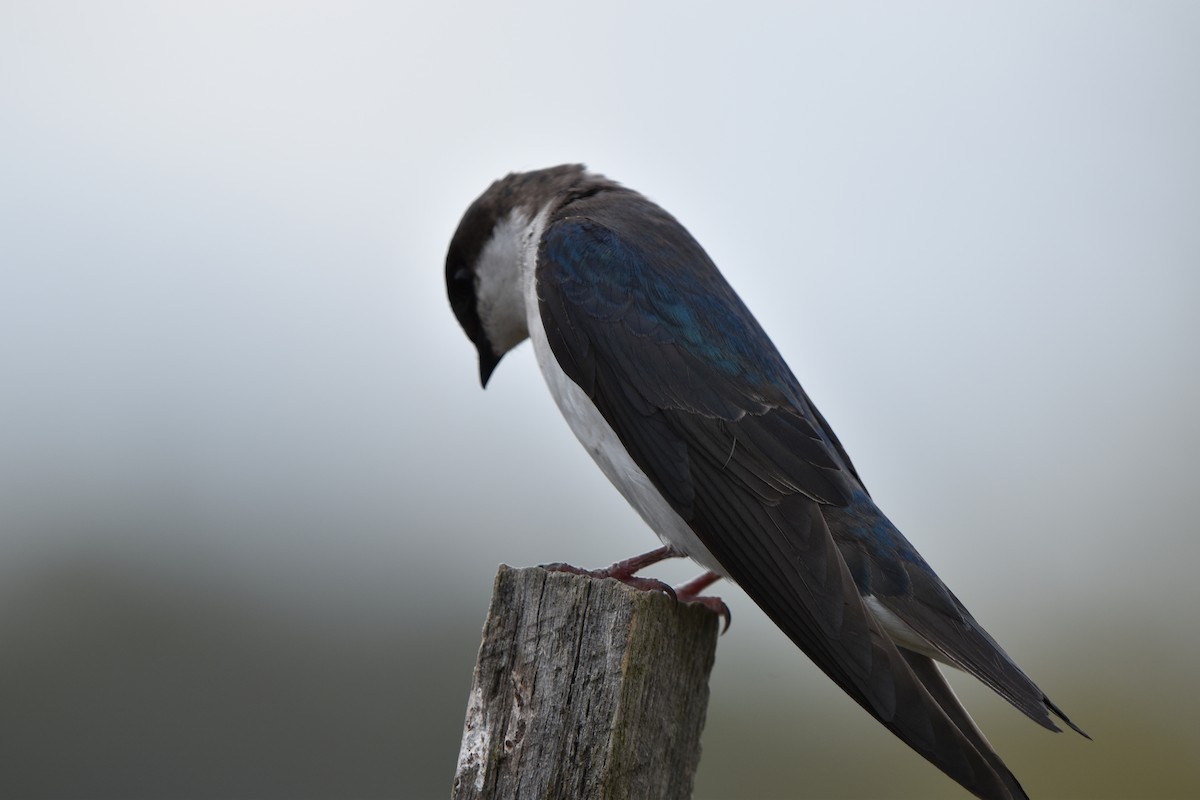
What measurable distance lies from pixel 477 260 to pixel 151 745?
6.37 meters

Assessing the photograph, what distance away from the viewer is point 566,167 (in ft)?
18.2

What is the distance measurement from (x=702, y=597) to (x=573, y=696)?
1.01 meters

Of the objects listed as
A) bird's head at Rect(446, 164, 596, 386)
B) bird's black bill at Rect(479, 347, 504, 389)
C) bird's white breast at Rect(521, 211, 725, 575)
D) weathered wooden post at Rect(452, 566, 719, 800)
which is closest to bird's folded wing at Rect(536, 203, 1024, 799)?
bird's white breast at Rect(521, 211, 725, 575)

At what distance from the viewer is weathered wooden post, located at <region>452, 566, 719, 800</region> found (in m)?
2.70

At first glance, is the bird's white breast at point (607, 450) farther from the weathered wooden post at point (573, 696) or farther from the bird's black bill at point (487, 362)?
the bird's black bill at point (487, 362)

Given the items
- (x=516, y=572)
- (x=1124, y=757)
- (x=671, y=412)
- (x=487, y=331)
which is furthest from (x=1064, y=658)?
(x=516, y=572)

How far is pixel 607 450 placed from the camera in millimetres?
4215

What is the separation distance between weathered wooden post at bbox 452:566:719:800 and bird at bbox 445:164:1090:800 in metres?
0.63

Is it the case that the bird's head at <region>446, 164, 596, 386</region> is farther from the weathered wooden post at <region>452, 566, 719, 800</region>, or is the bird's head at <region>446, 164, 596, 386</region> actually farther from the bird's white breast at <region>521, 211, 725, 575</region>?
the weathered wooden post at <region>452, 566, 719, 800</region>

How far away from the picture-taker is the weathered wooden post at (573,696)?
2.70 m

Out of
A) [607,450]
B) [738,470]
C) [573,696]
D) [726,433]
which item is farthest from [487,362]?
[573,696]

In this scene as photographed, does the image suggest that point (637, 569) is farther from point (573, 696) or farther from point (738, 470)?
point (573, 696)

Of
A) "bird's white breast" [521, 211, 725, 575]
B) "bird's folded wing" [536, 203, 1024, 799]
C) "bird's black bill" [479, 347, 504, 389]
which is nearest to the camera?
"bird's folded wing" [536, 203, 1024, 799]

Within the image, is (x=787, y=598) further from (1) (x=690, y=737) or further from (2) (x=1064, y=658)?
(2) (x=1064, y=658)
